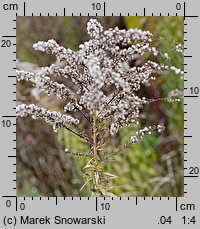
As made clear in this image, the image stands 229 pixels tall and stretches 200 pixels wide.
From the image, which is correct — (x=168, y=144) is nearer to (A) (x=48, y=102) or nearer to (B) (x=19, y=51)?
(A) (x=48, y=102)

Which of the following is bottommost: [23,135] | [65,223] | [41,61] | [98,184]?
[65,223]

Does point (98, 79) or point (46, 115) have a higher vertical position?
point (98, 79)

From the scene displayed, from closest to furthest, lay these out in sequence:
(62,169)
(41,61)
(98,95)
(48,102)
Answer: (98,95) < (48,102) < (62,169) < (41,61)

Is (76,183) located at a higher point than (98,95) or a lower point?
lower

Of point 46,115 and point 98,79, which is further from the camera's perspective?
point 46,115

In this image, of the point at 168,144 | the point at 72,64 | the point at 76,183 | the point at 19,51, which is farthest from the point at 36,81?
the point at 19,51

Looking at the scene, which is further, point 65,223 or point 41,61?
Answer: point 41,61

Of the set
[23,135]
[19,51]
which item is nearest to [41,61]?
[19,51]

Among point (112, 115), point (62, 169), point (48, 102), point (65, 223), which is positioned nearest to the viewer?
point (112, 115)

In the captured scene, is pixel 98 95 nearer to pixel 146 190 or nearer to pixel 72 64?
pixel 72 64
